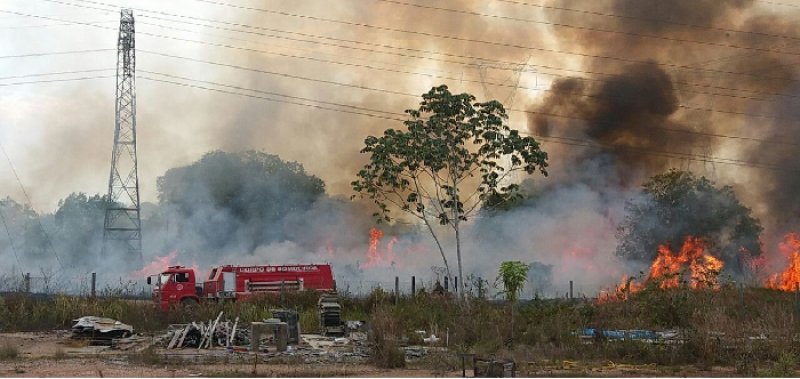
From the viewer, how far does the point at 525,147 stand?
117 feet

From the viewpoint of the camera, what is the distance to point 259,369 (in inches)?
788

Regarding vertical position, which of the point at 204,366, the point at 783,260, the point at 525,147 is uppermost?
the point at 525,147

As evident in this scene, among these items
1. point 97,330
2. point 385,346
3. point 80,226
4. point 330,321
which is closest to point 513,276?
point 330,321

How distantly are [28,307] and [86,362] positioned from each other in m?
12.4

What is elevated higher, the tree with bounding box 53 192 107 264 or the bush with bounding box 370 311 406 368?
the tree with bounding box 53 192 107 264

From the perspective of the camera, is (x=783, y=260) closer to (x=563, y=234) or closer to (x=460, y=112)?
(x=563, y=234)

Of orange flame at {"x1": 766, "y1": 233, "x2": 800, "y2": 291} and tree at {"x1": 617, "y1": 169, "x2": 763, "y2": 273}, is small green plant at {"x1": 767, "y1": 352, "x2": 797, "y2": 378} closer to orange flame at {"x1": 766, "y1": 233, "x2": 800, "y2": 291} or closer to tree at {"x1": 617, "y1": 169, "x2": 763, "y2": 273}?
orange flame at {"x1": 766, "y1": 233, "x2": 800, "y2": 291}

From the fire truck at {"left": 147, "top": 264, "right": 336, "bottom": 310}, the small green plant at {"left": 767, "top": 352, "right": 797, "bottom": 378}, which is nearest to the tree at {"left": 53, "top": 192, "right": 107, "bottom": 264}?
the fire truck at {"left": 147, "top": 264, "right": 336, "bottom": 310}

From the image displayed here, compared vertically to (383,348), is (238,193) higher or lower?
higher

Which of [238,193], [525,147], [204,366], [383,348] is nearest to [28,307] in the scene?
[204,366]

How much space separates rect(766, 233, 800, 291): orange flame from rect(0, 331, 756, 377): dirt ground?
31967 mm

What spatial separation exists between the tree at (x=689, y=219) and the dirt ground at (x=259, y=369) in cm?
3956

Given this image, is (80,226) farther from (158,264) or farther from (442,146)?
(442,146)

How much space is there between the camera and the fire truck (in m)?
38.5
